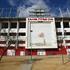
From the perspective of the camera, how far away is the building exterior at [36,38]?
6481cm

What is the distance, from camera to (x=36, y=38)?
6538cm

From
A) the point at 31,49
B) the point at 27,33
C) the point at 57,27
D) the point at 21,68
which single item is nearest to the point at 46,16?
the point at 57,27

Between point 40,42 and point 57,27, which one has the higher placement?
point 57,27

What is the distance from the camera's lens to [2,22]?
70.1 metres

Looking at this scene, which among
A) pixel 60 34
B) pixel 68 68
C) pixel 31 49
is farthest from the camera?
pixel 60 34

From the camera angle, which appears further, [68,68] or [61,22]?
[61,22]

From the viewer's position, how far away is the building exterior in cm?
6481

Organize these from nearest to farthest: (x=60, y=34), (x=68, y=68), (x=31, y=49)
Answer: (x=68, y=68) < (x=31, y=49) < (x=60, y=34)

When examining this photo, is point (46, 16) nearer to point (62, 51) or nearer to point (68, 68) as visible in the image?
point (62, 51)

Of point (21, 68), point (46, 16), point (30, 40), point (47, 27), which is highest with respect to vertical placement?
point (46, 16)

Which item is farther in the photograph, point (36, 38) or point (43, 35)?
point (43, 35)

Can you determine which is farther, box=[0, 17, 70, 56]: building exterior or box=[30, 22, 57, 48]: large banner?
box=[0, 17, 70, 56]: building exterior

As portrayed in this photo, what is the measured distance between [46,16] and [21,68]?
3888cm

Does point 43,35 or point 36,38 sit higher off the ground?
point 43,35
